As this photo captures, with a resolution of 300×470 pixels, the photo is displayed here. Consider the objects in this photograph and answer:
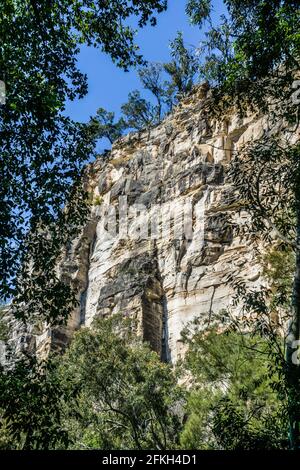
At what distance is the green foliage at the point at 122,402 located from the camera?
16578mm

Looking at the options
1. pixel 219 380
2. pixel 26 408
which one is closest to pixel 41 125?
pixel 26 408

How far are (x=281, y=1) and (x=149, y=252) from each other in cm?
2554

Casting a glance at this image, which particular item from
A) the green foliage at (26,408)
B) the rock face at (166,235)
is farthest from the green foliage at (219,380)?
the green foliage at (26,408)

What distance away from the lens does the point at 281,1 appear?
7469 millimetres

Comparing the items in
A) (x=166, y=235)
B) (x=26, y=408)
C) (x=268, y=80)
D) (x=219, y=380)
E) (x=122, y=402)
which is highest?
(x=166, y=235)

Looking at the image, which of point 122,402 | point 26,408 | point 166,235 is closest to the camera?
point 26,408

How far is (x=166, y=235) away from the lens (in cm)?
3244

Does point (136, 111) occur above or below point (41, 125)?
above

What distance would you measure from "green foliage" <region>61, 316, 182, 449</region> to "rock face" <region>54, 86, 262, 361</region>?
778 centimetres

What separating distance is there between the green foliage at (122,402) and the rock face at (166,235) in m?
7.78

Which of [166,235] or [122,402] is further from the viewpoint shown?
[166,235]

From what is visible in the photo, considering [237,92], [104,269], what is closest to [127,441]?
[237,92]

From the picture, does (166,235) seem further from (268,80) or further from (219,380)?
(268,80)

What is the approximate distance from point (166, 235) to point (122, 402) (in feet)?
55.3
